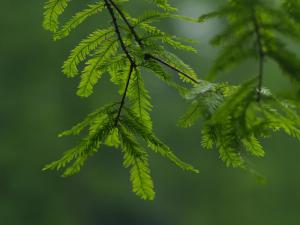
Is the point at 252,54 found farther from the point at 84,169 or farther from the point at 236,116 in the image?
the point at 84,169

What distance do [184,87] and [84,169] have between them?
961 inches

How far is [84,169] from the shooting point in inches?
1050

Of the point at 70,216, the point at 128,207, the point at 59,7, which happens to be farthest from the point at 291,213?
the point at 59,7

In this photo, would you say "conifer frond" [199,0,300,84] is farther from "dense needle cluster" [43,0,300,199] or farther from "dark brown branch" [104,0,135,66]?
"dark brown branch" [104,0,135,66]

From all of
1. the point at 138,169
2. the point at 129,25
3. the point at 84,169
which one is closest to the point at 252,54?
the point at 138,169

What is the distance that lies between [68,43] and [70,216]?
638 cm

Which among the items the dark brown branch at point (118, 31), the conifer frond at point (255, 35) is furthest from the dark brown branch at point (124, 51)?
the conifer frond at point (255, 35)

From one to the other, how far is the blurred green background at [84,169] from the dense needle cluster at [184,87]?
822 inches

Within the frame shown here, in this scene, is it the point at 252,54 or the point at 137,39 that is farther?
the point at 137,39

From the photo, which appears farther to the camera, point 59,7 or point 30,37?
point 30,37

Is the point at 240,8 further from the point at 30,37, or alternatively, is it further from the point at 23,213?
the point at 30,37

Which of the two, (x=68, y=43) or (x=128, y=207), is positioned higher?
(x=68, y=43)

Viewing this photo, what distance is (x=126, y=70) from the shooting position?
254cm

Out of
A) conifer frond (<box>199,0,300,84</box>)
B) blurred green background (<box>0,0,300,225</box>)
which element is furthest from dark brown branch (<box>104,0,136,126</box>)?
blurred green background (<box>0,0,300,225</box>)
